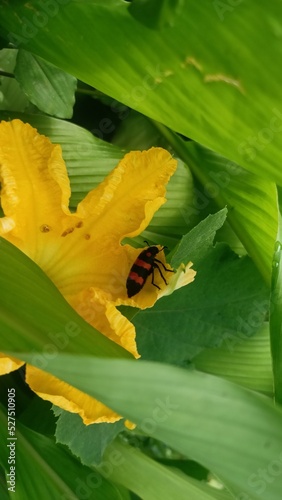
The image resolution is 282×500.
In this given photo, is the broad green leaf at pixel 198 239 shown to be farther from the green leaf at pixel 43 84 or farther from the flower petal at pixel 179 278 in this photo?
the green leaf at pixel 43 84

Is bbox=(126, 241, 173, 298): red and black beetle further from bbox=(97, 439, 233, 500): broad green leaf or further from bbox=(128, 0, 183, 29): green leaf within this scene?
bbox=(97, 439, 233, 500): broad green leaf

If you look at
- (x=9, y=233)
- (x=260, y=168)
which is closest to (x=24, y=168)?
(x=9, y=233)

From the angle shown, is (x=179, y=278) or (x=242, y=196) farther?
(x=242, y=196)

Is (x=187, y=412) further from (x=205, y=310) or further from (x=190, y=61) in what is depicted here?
(x=205, y=310)

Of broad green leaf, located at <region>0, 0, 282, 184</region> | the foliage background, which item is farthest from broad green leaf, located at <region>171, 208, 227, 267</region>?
broad green leaf, located at <region>0, 0, 282, 184</region>

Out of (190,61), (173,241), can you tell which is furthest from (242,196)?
(190,61)

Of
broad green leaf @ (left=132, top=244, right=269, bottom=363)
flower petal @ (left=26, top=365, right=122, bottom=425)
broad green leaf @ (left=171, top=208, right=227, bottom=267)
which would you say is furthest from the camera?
broad green leaf @ (left=132, top=244, right=269, bottom=363)
